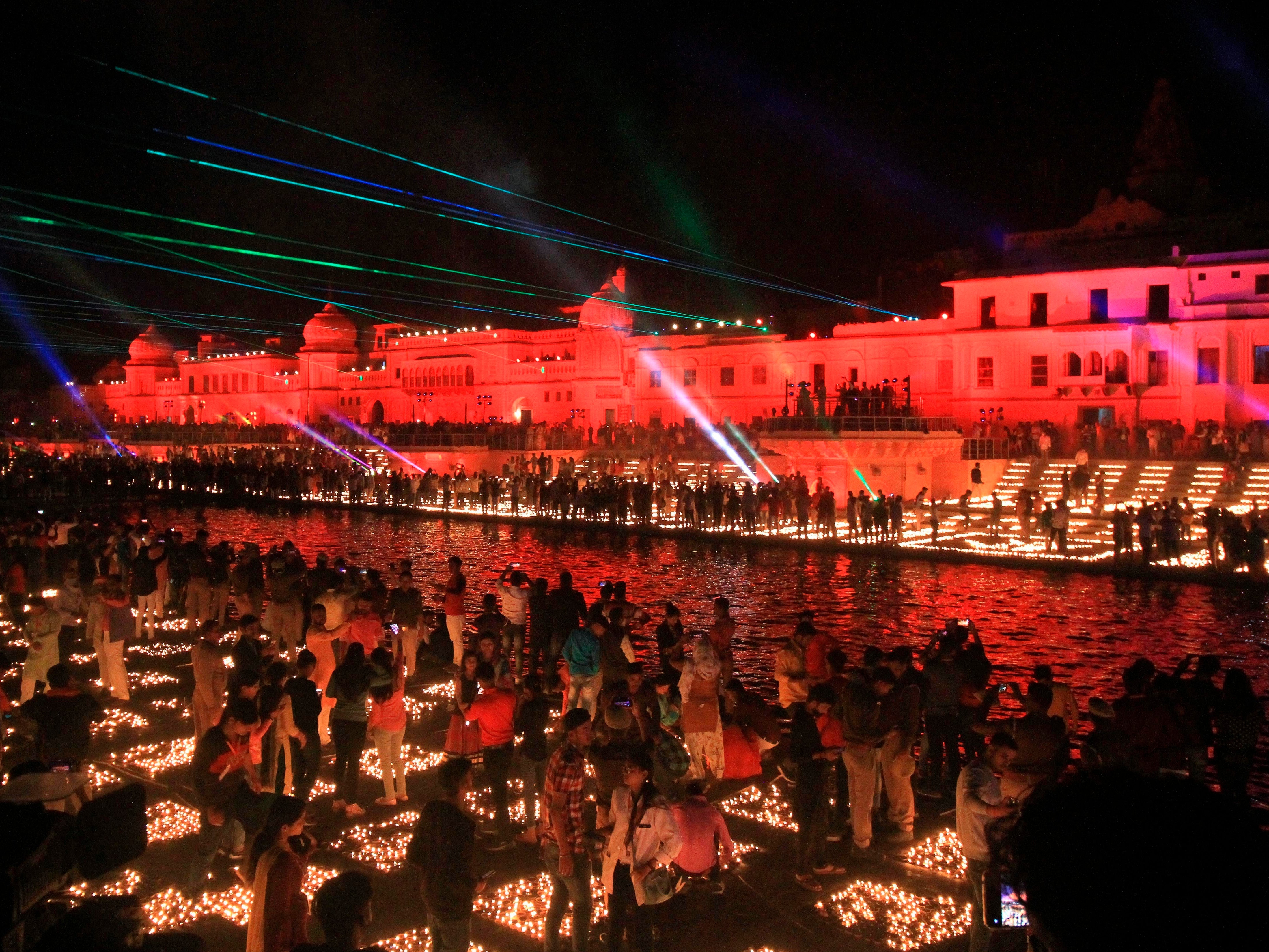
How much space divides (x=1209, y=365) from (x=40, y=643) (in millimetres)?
34191

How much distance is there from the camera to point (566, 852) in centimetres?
524

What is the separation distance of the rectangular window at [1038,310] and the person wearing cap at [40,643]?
33.7 meters

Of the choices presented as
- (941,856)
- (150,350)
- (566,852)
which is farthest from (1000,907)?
(150,350)

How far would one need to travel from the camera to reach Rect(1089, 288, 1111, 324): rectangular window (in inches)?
1346

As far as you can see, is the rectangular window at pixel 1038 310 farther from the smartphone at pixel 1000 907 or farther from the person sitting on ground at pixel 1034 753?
the smartphone at pixel 1000 907

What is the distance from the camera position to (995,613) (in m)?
16.2

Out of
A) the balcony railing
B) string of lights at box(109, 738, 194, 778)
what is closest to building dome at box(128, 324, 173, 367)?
the balcony railing

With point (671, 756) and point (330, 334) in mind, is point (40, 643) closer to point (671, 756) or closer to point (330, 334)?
point (671, 756)

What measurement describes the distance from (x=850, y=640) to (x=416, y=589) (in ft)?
21.8

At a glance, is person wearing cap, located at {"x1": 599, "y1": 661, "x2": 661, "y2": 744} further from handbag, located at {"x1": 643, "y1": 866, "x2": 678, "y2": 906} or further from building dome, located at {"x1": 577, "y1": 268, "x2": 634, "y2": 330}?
building dome, located at {"x1": 577, "y1": 268, "x2": 634, "y2": 330}

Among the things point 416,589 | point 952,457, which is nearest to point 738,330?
point 952,457

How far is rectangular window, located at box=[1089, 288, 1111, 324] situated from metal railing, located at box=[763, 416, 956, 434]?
7.46 metres

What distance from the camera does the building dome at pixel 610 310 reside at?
48.8 meters

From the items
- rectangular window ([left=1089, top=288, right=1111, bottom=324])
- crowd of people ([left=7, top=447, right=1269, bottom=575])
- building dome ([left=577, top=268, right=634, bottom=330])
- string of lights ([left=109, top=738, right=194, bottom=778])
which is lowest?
string of lights ([left=109, top=738, right=194, bottom=778])
